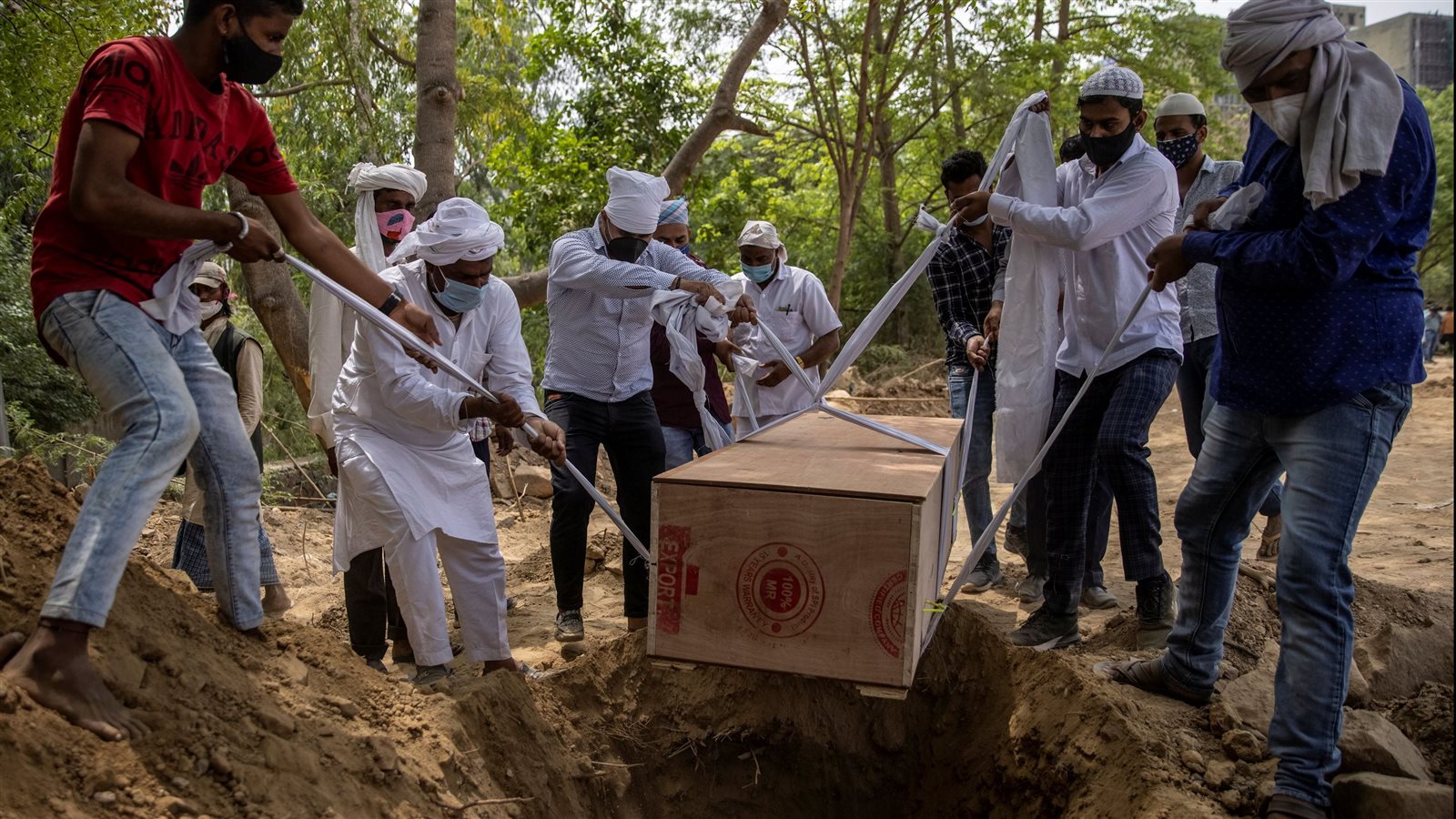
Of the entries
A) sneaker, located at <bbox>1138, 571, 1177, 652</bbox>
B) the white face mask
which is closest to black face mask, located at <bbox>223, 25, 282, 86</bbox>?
the white face mask

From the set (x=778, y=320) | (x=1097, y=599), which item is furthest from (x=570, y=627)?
(x=1097, y=599)

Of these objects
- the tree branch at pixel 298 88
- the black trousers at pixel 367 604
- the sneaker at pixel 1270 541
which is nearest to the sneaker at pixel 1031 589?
the sneaker at pixel 1270 541

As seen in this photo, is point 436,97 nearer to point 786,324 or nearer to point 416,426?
point 786,324

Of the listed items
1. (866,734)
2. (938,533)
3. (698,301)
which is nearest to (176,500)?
(698,301)

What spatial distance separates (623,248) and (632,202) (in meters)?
0.20

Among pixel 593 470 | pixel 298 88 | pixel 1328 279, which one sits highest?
pixel 298 88

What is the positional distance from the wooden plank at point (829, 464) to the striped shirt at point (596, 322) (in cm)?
83

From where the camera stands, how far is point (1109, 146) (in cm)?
378

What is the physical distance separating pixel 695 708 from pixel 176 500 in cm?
498

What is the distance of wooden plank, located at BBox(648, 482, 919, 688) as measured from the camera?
2697 millimetres

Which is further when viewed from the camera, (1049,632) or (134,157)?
(1049,632)

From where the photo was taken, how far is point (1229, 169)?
465 centimetres

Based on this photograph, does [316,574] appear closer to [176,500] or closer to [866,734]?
[176,500]

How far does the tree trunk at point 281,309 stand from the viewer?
21.6 ft
